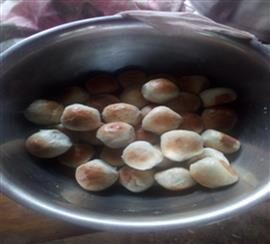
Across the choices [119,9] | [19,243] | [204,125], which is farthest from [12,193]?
[119,9]

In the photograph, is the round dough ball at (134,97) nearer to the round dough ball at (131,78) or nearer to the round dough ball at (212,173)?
the round dough ball at (131,78)

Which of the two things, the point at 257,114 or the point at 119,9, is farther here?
the point at 119,9

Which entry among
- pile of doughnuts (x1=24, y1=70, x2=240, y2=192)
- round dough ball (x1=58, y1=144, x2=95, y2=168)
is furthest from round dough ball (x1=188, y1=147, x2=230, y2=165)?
round dough ball (x1=58, y1=144, x2=95, y2=168)

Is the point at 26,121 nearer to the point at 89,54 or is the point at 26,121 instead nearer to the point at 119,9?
the point at 89,54

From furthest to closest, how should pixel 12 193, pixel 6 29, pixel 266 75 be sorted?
pixel 6 29 → pixel 266 75 → pixel 12 193

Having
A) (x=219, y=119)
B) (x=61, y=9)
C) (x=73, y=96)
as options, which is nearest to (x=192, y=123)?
(x=219, y=119)
